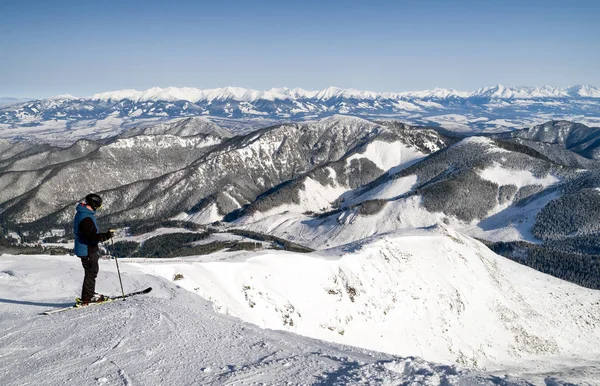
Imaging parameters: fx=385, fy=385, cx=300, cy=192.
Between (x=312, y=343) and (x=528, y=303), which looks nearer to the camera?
(x=312, y=343)

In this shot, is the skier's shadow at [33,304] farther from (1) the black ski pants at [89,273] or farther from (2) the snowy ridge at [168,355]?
(1) the black ski pants at [89,273]

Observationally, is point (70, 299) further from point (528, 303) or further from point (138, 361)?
point (528, 303)

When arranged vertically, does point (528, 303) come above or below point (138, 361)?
below

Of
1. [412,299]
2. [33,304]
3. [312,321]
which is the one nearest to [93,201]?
[33,304]

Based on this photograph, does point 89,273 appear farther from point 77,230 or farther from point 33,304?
point 33,304

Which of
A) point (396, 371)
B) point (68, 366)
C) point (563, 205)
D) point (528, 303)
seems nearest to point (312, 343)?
point (396, 371)

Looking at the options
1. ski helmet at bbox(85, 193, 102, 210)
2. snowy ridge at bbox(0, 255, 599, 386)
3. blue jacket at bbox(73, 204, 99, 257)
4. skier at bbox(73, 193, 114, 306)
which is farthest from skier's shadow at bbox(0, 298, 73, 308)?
ski helmet at bbox(85, 193, 102, 210)
